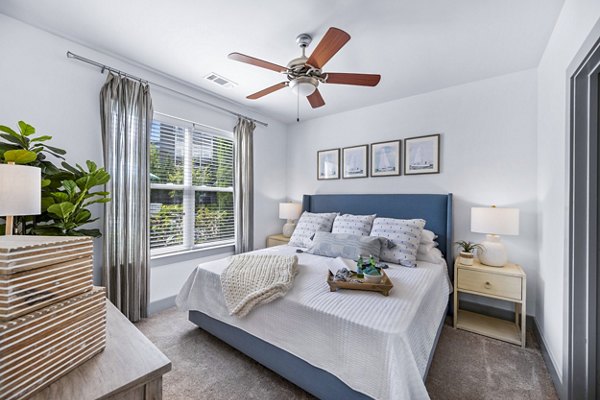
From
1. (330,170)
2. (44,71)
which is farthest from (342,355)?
(44,71)

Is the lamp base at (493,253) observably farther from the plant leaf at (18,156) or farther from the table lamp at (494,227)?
the plant leaf at (18,156)

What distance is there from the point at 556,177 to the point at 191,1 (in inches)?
116

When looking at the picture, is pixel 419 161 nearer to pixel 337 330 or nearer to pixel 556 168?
pixel 556 168

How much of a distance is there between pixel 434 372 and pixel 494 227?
139cm

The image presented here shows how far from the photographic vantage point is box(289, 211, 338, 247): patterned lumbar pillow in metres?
3.19

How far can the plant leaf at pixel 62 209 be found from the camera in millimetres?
1659

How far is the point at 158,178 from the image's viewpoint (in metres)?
2.89

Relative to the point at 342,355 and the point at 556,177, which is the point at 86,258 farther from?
the point at 556,177

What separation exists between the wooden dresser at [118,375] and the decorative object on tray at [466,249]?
272 cm

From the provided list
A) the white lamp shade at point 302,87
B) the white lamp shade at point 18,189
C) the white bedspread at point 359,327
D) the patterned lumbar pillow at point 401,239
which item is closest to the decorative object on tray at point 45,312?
the white lamp shade at point 18,189

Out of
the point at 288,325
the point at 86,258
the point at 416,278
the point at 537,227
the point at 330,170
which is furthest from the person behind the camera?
the point at 330,170

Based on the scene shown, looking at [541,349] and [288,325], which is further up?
[288,325]

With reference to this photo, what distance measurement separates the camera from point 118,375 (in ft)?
2.16

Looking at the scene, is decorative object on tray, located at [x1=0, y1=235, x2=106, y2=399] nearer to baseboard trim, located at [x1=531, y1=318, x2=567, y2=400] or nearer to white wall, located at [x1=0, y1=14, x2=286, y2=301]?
white wall, located at [x1=0, y1=14, x2=286, y2=301]
